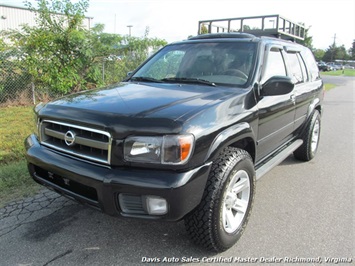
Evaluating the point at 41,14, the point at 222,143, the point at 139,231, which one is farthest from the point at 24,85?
the point at 222,143

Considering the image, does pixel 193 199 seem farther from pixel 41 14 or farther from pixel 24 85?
pixel 24 85

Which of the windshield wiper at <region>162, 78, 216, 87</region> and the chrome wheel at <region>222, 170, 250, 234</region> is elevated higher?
the windshield wiper at <region>162, 78, 216, 87</region>

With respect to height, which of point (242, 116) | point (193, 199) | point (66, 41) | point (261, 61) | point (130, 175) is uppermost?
point (66, 41)

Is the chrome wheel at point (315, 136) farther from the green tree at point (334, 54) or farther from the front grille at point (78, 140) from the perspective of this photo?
the green tree at point (334, 54)

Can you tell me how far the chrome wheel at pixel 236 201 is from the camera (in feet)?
8.84

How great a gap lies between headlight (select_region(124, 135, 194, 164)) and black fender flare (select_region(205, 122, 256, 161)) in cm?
24

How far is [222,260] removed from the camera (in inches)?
102

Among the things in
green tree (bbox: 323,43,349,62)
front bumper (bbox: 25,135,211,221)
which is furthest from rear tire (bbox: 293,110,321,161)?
green tree (bbox: 323,43,349,62)

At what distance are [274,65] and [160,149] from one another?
7.02 feet

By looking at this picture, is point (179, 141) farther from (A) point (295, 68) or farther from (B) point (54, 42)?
(B) point (54, 42)

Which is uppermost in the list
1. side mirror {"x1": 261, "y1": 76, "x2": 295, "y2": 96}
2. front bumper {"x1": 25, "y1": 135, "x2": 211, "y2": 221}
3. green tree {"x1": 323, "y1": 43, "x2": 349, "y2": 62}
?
green tree {"x1": 323, "y1": 43, "x2": 349, "y2": 62}

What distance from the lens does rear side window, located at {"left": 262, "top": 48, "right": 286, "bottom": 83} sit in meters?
3.46

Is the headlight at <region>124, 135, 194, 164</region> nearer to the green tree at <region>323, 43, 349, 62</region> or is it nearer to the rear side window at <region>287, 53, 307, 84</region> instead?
the rear side window at <region>287, 53, 307, 84</region>

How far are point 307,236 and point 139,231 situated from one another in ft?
5.18
